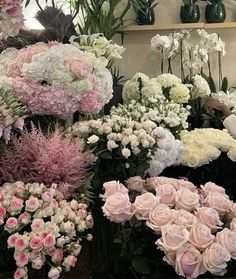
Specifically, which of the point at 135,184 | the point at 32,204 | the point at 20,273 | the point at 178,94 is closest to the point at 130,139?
the point at 135,184

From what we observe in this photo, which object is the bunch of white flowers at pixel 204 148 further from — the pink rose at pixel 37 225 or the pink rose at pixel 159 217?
the pink rose at pixel 37 225

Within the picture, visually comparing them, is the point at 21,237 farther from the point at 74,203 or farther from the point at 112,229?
the point at 112,229

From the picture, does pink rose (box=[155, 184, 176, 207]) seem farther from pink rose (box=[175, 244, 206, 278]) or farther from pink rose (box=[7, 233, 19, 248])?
pink rose (box=[7, 233, 19, 248])

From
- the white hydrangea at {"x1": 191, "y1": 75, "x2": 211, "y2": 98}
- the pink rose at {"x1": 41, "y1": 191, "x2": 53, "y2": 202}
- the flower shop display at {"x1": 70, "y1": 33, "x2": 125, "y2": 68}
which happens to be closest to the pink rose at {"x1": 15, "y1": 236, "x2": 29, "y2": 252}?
the pink rose at {"x1": 41, "y1": 191, "x2": 53, "y2": 202}

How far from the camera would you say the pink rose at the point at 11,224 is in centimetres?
92

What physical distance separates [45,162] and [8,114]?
13cm

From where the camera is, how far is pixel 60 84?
3.87 feet

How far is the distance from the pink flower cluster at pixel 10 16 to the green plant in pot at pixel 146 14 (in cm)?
240

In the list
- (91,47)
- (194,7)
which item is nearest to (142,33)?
(194,7)

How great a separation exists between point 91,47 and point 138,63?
2.25 meters

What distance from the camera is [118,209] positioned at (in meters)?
0.93

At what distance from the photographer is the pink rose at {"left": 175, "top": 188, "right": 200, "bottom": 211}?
963 millimetres

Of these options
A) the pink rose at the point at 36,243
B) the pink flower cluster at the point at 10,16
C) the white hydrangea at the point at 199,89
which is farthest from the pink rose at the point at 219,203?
the white hydrangea at the point at 199,89

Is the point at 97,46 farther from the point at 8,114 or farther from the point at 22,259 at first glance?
the point at 22,259
